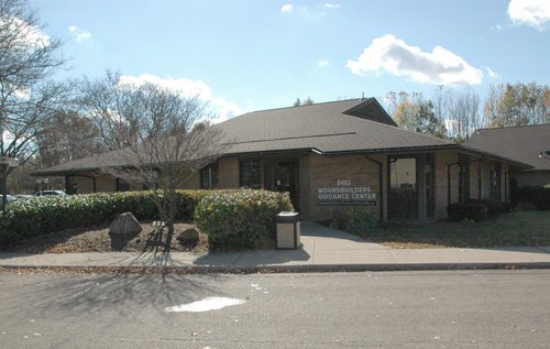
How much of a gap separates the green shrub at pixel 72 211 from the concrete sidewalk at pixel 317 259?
1193 millimetres

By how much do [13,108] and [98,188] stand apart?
17.7ft

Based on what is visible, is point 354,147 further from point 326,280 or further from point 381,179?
point 326,280

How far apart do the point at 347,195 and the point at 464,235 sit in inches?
183

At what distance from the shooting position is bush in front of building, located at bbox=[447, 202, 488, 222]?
626 inches

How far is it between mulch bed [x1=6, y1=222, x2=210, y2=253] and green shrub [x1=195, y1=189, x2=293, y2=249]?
68 centimetres

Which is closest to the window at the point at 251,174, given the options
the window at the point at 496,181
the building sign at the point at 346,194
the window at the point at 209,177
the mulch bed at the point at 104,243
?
the window at the point at 209,177

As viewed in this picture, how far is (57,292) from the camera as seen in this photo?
7930 mm

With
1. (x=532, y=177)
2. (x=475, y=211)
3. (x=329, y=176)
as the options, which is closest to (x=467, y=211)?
(x=475, y=211)

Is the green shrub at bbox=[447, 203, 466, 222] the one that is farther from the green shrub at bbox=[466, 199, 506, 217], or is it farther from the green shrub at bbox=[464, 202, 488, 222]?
the green shrub at bbox=[466, 199, 506, 217]

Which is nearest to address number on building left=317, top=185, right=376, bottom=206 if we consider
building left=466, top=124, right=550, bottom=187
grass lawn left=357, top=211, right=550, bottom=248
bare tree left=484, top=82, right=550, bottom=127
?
grass lawn left=357, top=211, right=550, bottom=248

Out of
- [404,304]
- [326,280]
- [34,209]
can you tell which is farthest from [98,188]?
[404,304]

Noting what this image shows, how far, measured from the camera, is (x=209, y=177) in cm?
1998

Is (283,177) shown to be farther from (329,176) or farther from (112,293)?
(112,293)

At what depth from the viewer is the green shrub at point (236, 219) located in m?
11.0
